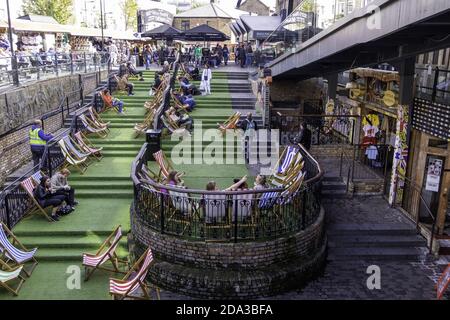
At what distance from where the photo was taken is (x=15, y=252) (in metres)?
8.56

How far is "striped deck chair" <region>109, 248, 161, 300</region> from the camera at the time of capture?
7.27 meters

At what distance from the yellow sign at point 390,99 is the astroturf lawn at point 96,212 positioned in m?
4.39

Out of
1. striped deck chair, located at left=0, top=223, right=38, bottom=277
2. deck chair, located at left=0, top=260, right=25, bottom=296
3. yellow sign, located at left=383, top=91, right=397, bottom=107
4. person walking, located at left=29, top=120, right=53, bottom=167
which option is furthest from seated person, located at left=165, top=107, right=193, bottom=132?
deck chair, located at left=0, top=260, right=25, bottom=296

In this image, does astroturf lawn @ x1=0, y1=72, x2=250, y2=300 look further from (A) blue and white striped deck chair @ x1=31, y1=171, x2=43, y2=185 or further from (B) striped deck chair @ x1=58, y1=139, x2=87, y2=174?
(A) blue and white striped deck chair @ x1=31, y1=171, x2=43, y2=185

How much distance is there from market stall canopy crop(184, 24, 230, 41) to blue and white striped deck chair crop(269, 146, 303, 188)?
16275 mm

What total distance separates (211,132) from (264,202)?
7.69 meters

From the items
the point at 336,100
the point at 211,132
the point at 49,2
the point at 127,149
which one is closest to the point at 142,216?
the point at 127,149

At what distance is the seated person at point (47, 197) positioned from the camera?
10.4 meters

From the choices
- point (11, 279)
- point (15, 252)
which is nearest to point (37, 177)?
point (15, 252)

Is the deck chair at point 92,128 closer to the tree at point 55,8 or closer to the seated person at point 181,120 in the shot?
the seated person at point 181,120

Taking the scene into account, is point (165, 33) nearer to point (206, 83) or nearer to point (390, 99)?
point (206, 83)

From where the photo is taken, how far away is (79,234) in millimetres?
9883

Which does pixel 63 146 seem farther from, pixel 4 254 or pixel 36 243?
pixel 4 254

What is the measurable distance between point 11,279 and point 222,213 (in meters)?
3.93
